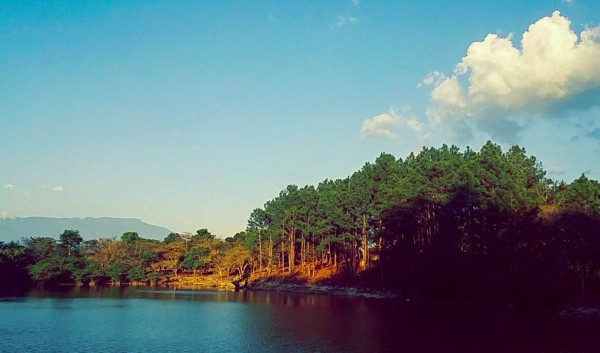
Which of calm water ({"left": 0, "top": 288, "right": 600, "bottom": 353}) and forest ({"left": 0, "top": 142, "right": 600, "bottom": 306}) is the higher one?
forest ({"left": 0, "top": 142, "right": 600, "bottom": 306})

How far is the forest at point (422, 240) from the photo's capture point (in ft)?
170

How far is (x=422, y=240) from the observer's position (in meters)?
67.1

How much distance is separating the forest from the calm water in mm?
5355

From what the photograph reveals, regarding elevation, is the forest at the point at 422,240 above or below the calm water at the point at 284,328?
above

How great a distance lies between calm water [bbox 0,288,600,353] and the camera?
31688 mm

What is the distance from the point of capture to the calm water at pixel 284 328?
3169cm

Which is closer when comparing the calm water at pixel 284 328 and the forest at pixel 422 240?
the calm water at pixel 284 328

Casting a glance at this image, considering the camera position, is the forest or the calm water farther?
the forest

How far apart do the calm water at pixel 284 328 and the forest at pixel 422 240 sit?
535 cm

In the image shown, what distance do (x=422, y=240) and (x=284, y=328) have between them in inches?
1318

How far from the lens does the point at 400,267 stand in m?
66.9

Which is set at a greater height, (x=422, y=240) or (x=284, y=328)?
(x=422, y=240)

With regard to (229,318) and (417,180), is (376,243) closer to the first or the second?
(417,180)

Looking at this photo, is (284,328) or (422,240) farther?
(422,240)
